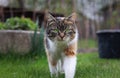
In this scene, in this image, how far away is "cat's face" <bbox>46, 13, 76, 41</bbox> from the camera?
364 cm

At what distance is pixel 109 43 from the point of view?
718 cm

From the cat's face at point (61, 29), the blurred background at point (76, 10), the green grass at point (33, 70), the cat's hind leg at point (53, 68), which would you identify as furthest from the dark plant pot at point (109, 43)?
the cat's face at point (61, 29)

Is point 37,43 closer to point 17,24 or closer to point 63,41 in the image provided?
point 17,24

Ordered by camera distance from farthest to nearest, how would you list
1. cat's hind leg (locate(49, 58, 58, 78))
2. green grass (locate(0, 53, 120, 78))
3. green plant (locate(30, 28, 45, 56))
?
green plant (locate(30, 28, 45, 56)) < green grass (locate(0, 53, 120, 78)) < cat's hind leg (locate(49, 58, 58, 78))

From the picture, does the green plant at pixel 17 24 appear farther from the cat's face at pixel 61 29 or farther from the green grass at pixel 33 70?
the cat's face at pixel 61 29

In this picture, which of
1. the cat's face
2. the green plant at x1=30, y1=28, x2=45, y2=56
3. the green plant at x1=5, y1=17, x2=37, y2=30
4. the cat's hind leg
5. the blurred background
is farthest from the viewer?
the blurred background

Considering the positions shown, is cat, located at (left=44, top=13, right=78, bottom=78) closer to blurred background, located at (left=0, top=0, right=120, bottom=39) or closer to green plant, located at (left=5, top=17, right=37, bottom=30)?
green plant, located at (left=5, top=17, right=37, bottom=30)

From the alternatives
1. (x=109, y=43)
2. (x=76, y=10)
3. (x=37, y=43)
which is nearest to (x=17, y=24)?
(x=37, y=43)

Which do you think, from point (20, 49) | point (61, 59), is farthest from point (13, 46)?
point (61, 59)

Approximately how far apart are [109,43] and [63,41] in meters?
3.59

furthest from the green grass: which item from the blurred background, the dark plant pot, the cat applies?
the blurred background

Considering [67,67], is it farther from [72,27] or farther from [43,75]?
[43,75]

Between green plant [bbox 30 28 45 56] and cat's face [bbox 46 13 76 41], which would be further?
green plant [bbox 30 28 45 56]

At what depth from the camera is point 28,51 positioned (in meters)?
6.04
